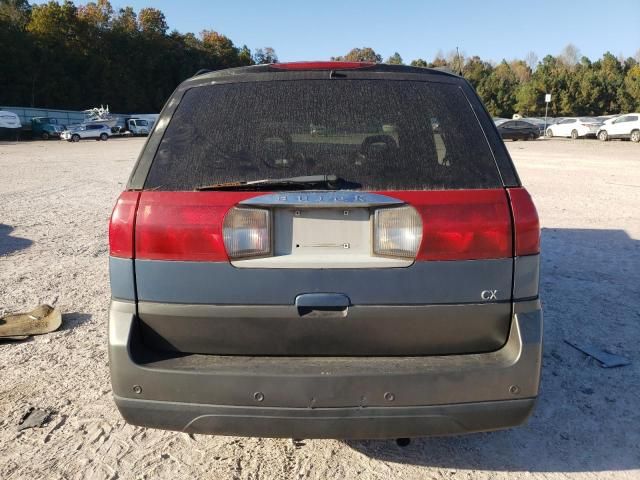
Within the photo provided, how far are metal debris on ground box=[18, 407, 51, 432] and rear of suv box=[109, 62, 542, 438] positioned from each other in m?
1.19

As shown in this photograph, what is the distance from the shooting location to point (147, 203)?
2248mm

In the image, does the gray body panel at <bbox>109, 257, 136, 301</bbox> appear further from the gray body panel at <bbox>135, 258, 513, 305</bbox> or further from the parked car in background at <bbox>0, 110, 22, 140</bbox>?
the parked car in background at <bbox>0, 110, 22, 140</bbox>

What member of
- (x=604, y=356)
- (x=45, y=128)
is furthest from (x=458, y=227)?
(x=45, y=128)

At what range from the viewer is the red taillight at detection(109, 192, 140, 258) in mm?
2250

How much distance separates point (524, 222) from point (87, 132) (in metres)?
51.3

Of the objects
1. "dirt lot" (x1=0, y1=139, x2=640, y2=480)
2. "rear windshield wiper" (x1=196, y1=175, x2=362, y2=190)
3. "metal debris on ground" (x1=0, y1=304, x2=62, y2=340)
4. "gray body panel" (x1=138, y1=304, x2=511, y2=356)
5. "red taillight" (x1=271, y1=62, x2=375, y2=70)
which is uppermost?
"red taillight" (x1=271, y1=62, x2=375, y2=70)

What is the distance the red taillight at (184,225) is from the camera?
7.18 feet

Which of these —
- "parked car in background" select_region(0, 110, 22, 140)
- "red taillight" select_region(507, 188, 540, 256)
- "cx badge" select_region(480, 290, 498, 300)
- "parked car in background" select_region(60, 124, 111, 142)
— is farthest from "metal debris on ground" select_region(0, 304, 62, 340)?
"parked car in background" select_region(0, 110, 22, 140)

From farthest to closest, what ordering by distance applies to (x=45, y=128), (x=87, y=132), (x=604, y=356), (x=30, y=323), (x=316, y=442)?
(x=45, y=128)
(x=87, y=132)
(x=30, y=323)
(x=604, y=356)
(x=316, y=442)

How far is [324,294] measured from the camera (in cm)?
216

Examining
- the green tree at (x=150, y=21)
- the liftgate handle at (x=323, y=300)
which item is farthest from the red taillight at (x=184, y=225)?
the green tree at (x=150, y=21)

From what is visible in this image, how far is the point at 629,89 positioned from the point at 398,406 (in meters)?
75.6

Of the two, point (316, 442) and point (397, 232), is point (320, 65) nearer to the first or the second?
point (397, 232)

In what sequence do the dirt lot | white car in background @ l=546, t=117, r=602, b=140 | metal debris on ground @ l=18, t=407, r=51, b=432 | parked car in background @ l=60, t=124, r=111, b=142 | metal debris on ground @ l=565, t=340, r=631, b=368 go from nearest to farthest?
the dirt lot → metal debris on ground @ l=18, t=407, r=51, b=432 → metal debris on ground @ l=565, t=340, r=631, b=368 → white car in background @ l=546, t=117, r=602, b=140 → parked car in background @ l=60, t=124, r=111, b=142
